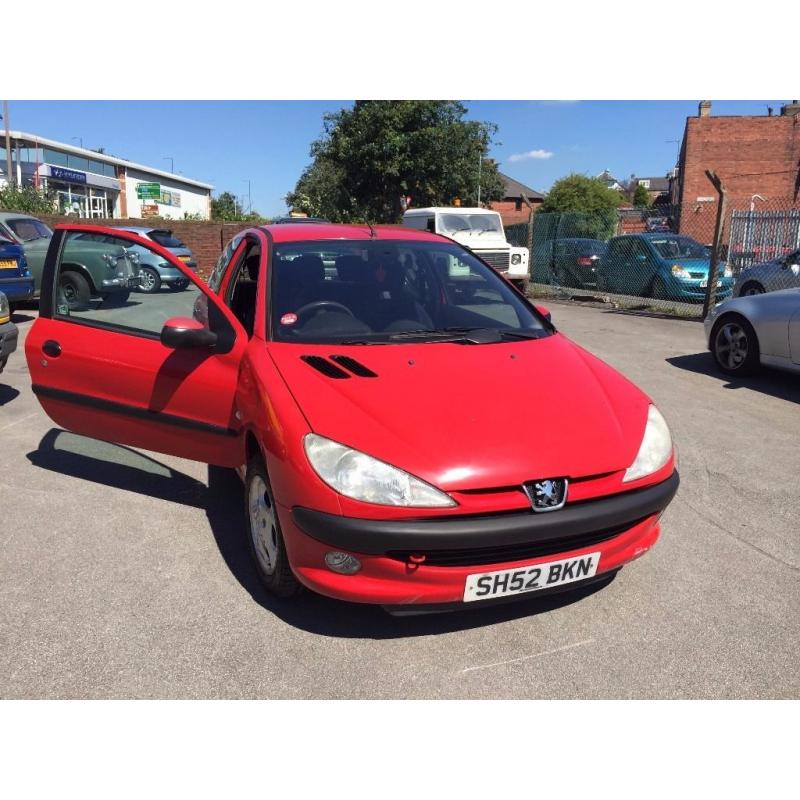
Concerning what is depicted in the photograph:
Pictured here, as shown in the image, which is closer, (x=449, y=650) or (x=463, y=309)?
(x=449, y=650)

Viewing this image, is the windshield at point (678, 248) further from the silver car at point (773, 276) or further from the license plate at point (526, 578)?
the license plate at point (526, 578)

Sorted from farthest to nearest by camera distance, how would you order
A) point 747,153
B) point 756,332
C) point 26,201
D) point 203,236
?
point 747,153
point 26,201
point 203,236
point 756,332

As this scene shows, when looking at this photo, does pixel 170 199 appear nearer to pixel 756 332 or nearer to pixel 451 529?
pixel 756 332

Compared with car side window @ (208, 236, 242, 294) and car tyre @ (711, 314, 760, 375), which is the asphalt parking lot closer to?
car side window @ (208, 236, 242, 294)

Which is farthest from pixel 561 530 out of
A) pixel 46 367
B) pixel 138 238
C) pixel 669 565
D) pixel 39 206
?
pixel 39 206

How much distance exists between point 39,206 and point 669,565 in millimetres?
29634

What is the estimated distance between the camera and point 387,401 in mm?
2828

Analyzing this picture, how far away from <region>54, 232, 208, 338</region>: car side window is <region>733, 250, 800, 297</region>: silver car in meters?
10.1

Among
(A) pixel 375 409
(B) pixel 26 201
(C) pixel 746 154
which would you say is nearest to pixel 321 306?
(A) pixel 375 409

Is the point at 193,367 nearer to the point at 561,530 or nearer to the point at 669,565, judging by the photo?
the point at 561,530

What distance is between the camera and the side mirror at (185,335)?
135 inches

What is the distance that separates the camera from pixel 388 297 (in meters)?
3.83

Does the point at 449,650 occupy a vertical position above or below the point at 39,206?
below

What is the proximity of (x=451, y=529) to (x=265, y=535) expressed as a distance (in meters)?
1.02
